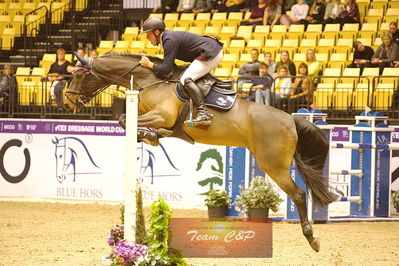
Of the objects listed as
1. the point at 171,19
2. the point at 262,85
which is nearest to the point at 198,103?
the point at 262,85

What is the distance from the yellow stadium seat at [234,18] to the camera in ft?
54.7

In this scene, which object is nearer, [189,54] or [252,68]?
[189,54]

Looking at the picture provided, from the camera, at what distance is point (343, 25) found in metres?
15.2

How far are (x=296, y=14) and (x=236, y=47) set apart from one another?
162cm

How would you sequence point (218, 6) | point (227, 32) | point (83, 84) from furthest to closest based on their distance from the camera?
point (218, 6) → point (227, 32) → point (83, 84)

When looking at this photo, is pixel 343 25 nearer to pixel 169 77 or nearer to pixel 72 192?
pixel 72 192

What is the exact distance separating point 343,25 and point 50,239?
325 inches

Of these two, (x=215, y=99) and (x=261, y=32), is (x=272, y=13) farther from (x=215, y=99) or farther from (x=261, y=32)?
(x=215, y=99)

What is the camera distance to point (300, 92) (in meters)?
12.9

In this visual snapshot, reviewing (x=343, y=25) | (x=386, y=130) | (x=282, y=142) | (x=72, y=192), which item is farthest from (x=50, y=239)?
(x=343, y=25)

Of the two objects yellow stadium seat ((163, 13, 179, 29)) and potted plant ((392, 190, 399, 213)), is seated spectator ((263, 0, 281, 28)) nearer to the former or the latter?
yellow stadium seat ((163, 13, 179, 29))

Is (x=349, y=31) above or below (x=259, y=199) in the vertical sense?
above

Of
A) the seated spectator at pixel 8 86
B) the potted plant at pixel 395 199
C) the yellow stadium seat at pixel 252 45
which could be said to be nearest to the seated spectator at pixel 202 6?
the yellow stadium seat at pixel 252 45

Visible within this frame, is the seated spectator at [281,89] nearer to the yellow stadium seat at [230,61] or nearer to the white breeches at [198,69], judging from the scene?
the yellow stadium seat at [230,61]
